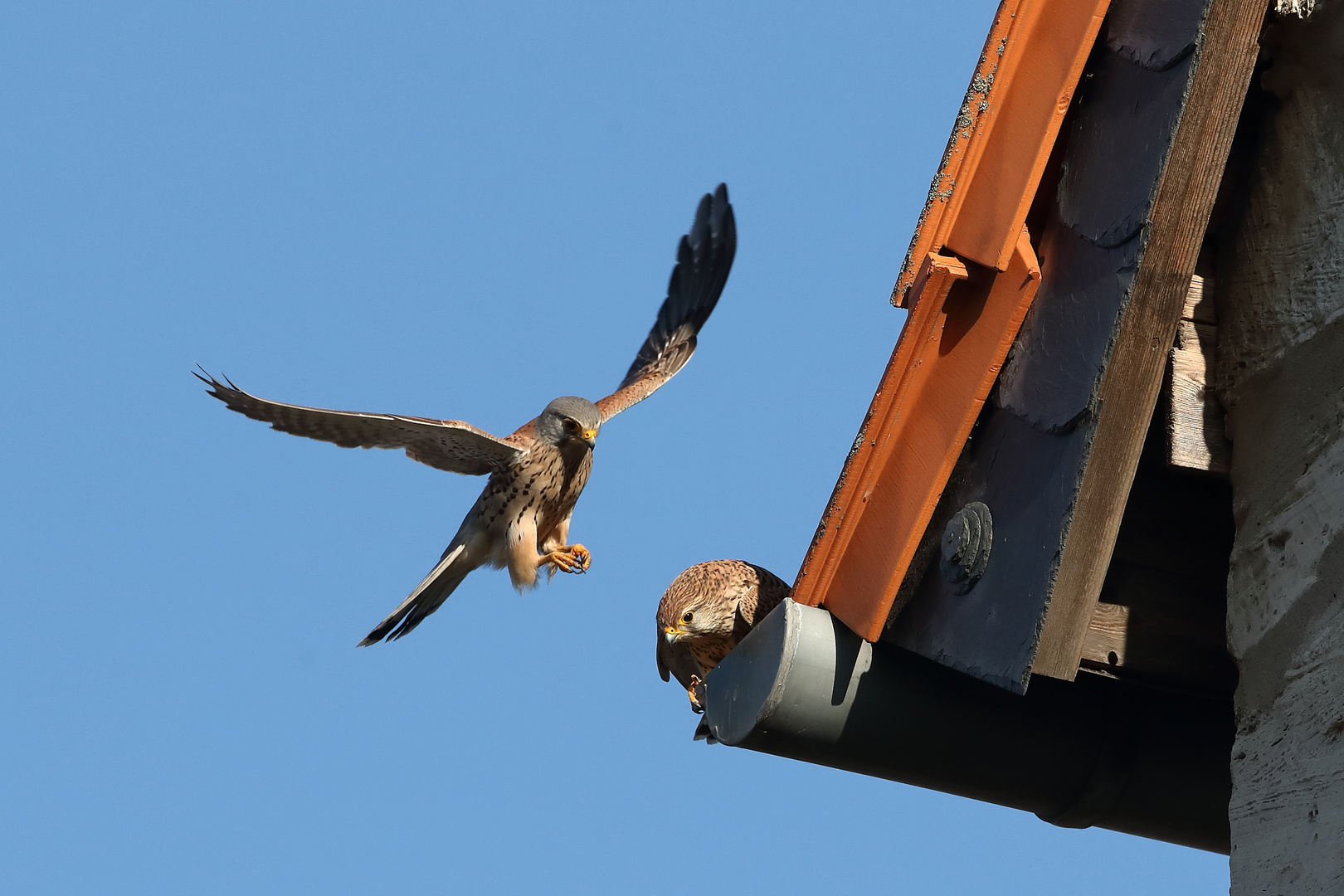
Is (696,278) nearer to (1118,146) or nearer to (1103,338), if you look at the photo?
(1118,146)

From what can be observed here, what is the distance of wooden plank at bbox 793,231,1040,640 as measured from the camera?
2258 mm

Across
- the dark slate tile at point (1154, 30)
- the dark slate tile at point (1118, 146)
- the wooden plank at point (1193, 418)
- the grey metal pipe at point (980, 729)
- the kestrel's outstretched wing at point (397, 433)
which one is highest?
the kestrel's outstretched wing at point (397, 433)

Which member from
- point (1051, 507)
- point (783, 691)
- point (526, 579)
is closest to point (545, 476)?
point (526, 579)

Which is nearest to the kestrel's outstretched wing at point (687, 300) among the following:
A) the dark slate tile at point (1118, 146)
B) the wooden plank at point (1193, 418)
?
the dark slate tile at point (1118, 146)

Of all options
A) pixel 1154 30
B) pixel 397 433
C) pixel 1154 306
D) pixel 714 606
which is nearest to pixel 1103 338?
pixel 1154 306

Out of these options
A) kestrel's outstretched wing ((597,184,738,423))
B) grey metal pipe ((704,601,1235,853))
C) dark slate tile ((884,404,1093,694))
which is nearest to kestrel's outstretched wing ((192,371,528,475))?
kestrel's outstretched wing ((597,184,738,423))

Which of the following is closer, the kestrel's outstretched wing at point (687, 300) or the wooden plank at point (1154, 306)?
the wooden plank at point (1154, 306)

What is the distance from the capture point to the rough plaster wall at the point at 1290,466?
194 cm

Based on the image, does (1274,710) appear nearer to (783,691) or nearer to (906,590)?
(906,590)

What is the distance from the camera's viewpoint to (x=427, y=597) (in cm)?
613

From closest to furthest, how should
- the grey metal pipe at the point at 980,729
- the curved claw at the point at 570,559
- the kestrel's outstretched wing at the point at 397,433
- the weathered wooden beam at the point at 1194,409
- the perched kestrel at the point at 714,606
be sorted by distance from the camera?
1. the weathered wooden beam at the point at 1194,409
2. the grey metal pipe at the point at 980,729
3. the perched kestrel at the point at 714,606
4. the kestrel's outstretched wing at the point at 397,433
5. the curved claw at the point at 570,559

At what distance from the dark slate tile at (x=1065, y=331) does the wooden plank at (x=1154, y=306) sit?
0.09ft

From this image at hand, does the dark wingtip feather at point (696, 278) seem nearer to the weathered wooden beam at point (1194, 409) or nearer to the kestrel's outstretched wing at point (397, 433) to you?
the kestrel's outstretched wing at point (397, 433)

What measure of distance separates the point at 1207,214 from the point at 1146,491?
0.56m
